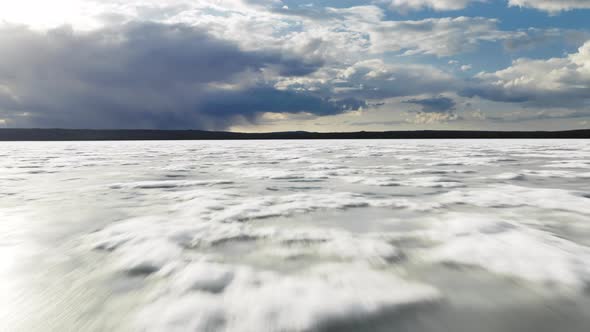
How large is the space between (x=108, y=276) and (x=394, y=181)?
16.2 feet

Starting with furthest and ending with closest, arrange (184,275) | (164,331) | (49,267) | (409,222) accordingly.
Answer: (409,222)
(49,267)
(184,275)
(164,331)

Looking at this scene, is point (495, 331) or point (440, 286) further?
point (440, 286)

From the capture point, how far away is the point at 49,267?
222 cm

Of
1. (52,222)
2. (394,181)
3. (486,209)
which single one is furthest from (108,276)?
(394,181)

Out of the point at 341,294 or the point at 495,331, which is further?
the point at 341,294

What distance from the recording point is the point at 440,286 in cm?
189

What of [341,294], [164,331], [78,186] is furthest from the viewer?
[78,186]

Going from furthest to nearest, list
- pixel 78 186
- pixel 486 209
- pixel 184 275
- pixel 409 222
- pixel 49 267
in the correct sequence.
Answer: pixel 78 186 → pixel 486 209 → pixel 409 222 → pixel 49 267 → pixel 184 275

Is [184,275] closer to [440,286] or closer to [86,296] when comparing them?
[86,296]

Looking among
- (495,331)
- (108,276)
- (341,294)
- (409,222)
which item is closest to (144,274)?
(108,276)

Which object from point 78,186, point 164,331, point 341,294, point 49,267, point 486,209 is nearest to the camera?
point 164,331

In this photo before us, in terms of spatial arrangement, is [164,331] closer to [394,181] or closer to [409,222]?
[409,222]

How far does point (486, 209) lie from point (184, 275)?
10.3ft

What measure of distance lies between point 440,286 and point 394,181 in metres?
4.34
